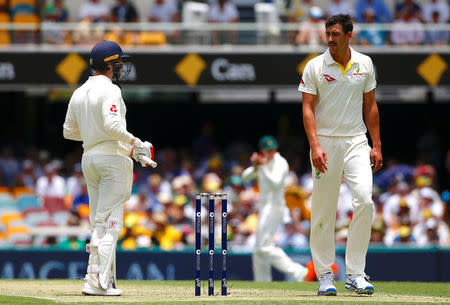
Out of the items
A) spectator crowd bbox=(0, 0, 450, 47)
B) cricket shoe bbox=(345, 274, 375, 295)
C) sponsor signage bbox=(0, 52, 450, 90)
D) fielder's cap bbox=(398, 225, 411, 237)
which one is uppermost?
spectator crowd bbox=(0, 0, 450, 47)

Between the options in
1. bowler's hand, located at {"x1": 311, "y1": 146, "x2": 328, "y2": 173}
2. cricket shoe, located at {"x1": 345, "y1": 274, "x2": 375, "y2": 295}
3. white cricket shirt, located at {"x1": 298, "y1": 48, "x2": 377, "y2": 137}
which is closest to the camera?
bowler's hand, located at {"x1": 311, "y1": 146, "x2": 328, "y2": 173}

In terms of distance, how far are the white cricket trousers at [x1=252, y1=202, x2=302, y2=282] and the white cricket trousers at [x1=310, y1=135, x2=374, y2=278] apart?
195 inches

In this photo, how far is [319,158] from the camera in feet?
24.3

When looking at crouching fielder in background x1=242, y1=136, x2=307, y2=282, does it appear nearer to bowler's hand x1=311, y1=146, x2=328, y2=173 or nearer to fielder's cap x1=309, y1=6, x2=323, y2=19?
bowler's hand x1=311, y1=146, x2=328, y2=173

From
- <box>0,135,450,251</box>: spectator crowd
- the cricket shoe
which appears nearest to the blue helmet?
the cricket shoe

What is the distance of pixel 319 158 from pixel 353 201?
0.48 m

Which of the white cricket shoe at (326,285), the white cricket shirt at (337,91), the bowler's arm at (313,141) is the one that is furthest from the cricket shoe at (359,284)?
the white cricket shirt at (337,91)

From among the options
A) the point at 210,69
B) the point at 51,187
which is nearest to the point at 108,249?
the point at 51,187

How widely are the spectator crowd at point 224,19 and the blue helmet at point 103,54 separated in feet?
34.0

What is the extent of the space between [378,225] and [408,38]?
4.39m

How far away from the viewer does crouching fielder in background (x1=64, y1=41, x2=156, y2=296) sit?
744 centimetres

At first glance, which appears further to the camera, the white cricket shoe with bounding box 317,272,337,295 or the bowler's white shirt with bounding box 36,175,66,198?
the bowler's white shirt with bounding box 36,175,66,198

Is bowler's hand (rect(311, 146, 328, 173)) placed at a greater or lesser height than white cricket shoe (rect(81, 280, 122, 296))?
greater

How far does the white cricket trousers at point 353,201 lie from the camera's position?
7535 millimetres
